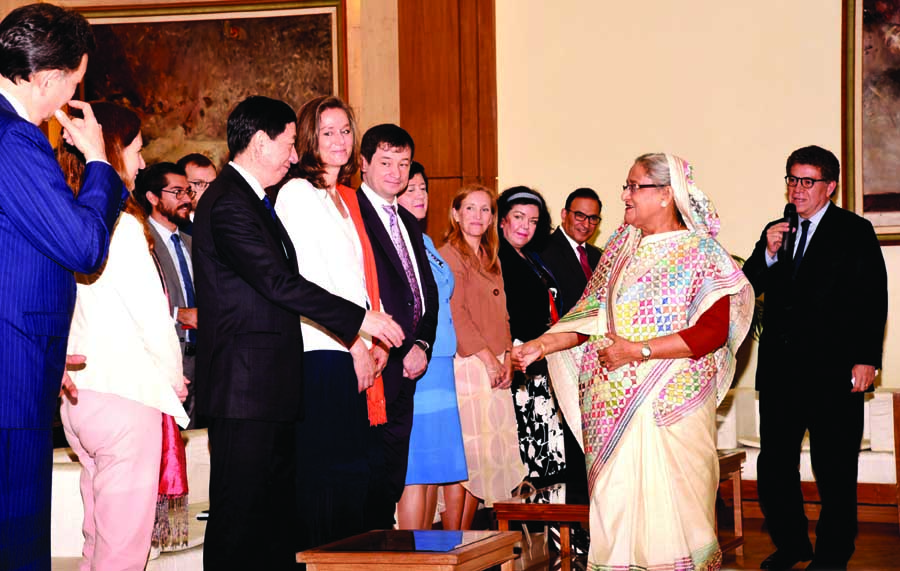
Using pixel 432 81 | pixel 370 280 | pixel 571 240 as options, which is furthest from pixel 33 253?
pixel 432 81

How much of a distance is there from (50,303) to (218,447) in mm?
1041

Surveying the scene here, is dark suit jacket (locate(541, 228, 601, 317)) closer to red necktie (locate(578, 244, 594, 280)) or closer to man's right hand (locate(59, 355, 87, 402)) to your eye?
red necktie (locate(578, 244, 594, 280))

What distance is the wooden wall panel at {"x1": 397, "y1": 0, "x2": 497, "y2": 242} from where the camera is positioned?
8.09 meters

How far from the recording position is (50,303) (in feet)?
8.30

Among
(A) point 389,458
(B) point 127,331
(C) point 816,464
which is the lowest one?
(C) point 816,464

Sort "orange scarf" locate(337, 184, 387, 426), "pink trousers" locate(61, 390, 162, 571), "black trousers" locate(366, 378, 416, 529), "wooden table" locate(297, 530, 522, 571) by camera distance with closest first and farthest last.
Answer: "wooden table" locate(297, 530, 522, 571) < "pink trousers" locate(61, 390, 162, 571) < "orange scarf" locate(337, 184, 387, 426) < "black trousers" locate(366, 378, 416, 529)

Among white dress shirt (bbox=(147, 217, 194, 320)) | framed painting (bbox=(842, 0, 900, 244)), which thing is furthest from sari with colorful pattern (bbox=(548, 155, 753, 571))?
framed painting (bbox=(842, 0, 900, 244))

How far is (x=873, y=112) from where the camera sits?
757cm

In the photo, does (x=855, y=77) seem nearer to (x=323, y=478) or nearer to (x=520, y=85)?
(x=520, y=85)

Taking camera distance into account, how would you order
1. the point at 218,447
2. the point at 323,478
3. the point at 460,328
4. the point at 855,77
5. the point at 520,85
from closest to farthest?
1. the point at 218,447
2. the point at 323,478
3. the point at 460,328
4. the point at 855,77
5. the point at 520,85

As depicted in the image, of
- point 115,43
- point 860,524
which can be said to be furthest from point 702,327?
point 115,43

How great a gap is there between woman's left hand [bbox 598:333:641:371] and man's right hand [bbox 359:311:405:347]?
946 millimetres

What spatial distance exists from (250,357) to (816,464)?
3021 mm

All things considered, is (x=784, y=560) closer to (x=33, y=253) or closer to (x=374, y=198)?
(x=374, y=198)
